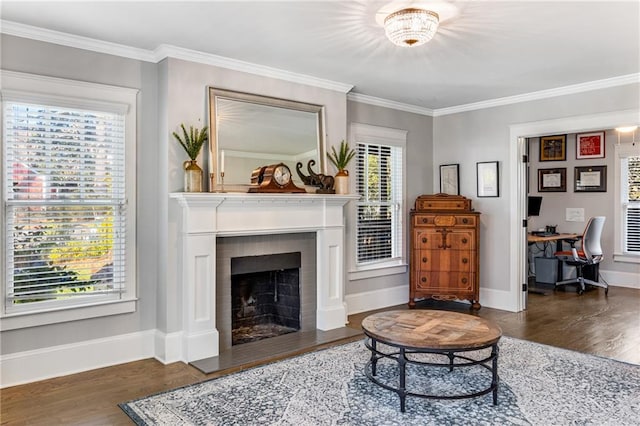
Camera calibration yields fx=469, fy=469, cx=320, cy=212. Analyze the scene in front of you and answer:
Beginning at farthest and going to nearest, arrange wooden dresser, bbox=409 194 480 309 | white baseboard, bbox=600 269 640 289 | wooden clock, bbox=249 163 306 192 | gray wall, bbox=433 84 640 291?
1. white baseboard, bbox=600 269 640 289
2. wooden dresser, bbox=409 194 480 309
3. gray wall, bbox=433 84 640 291
4. wooden clock, bbox=249 163 306 192

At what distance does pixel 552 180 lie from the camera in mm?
7949

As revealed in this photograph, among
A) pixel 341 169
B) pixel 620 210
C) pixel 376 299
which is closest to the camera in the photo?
pixel 341 169

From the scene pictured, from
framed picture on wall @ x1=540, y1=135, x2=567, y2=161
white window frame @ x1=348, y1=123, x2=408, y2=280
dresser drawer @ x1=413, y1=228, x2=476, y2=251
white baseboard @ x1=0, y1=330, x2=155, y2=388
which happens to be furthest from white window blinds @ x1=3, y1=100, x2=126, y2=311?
framed picture on wall @ x1=540, y1=135, x2=567, y2=161

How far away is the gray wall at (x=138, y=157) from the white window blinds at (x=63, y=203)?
0.56 feet

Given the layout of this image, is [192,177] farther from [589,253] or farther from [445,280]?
[589,253]

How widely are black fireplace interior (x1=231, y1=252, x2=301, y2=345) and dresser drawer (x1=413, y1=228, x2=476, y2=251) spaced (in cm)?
173

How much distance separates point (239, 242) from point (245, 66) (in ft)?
5.09

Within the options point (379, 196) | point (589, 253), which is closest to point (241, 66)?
point (379, 196)

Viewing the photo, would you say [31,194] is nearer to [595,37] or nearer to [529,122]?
[595,37]

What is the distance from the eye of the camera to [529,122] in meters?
5.30

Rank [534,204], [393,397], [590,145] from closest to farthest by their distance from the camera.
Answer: [393,397] → [590,145] → [534,204]

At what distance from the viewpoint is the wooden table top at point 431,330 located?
2783mm

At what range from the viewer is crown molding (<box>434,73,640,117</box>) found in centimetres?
455

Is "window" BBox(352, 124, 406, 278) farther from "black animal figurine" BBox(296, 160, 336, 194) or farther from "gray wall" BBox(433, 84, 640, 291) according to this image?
"black animal figurine" BBox(296, 160, 336, 194)
